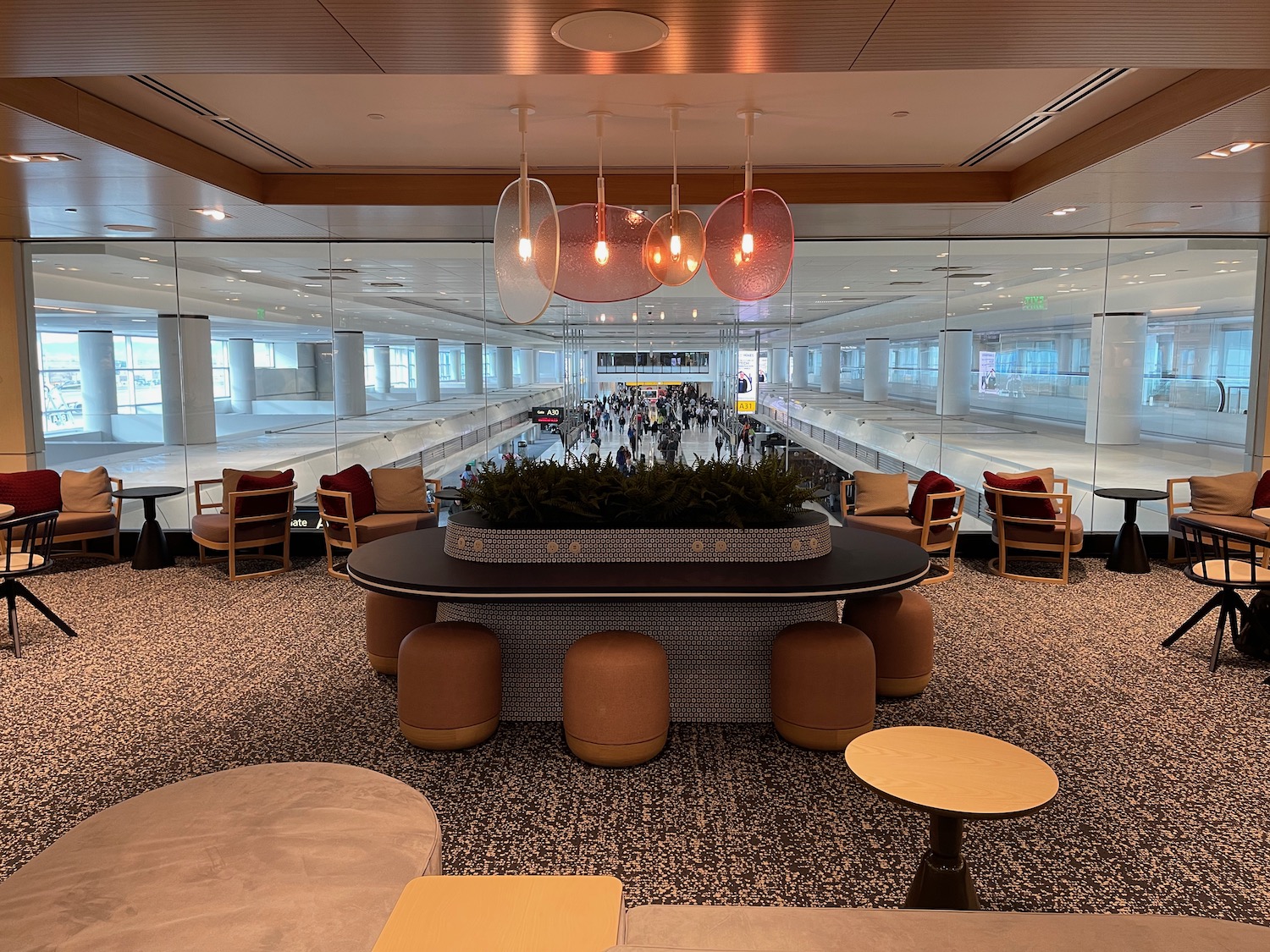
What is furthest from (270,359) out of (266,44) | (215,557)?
(266,44)

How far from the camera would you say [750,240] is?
5.26 m

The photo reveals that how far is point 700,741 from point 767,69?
11.0 ft

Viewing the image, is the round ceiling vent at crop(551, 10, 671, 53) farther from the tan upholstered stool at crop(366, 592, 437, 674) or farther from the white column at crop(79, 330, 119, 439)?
the white column at crop(79, 330, 119, 439)

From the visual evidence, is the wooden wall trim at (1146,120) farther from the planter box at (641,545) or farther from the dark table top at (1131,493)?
the dark table top at (1131,493)

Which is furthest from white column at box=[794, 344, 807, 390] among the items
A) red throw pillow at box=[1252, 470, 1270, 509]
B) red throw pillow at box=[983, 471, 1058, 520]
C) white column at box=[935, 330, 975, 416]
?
red throw pillow at box=[1252, 470, 1270, 509]

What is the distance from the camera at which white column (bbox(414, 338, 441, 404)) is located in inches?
627

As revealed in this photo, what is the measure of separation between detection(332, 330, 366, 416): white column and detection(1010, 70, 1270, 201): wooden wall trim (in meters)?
7.86

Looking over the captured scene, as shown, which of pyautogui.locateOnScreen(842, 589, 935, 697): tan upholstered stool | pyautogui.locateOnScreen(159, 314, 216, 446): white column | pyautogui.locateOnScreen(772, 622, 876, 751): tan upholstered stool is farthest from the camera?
pyautogui.locateOnScreen(159, 314, 216, 446): white column

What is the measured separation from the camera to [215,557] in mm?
9188

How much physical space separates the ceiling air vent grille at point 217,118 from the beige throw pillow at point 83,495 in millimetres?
4642

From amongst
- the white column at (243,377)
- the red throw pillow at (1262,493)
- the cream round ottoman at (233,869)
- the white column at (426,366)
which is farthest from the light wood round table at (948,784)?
the white column at (243,377)

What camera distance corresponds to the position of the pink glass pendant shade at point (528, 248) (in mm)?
4836

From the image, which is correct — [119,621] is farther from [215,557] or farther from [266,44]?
[266,44]

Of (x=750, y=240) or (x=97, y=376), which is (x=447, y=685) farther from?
(x=97, y=376)
